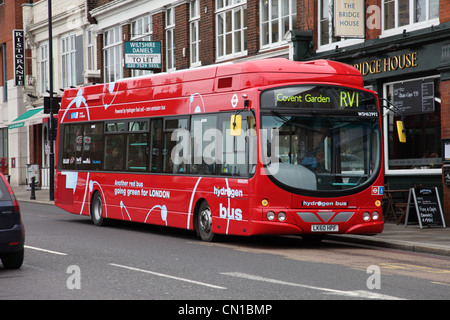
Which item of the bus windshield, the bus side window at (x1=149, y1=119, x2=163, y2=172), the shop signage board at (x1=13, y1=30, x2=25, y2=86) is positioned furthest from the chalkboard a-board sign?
the shop signage board at (x1=13, y1=30, x2=25, y2=86)

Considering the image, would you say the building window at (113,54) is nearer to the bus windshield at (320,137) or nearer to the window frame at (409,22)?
the window frame at (409,22)

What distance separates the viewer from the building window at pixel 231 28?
2659 cm

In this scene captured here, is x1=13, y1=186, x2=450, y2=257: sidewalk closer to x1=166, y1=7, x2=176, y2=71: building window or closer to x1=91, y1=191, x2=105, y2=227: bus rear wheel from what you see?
x1=91, y1=191, x2=105, y2=227: bus rear wheel

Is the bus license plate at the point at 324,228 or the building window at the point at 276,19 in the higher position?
the building window at the point at 276,19

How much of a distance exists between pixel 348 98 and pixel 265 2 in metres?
11.7

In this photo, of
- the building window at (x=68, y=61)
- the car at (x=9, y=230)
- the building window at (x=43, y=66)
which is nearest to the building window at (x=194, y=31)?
the building window at (x=68, y=61)

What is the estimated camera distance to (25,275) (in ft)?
35.7

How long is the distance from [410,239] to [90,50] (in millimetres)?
25369

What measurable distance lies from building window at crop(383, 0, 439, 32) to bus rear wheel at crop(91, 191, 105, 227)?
8.18m

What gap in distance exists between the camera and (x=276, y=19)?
82.2 feet

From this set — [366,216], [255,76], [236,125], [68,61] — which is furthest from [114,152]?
[68,61]

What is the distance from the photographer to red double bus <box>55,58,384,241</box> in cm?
1404

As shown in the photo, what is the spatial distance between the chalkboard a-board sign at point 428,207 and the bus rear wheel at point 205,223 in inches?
202

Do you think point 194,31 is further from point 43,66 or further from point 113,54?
point 43,66
